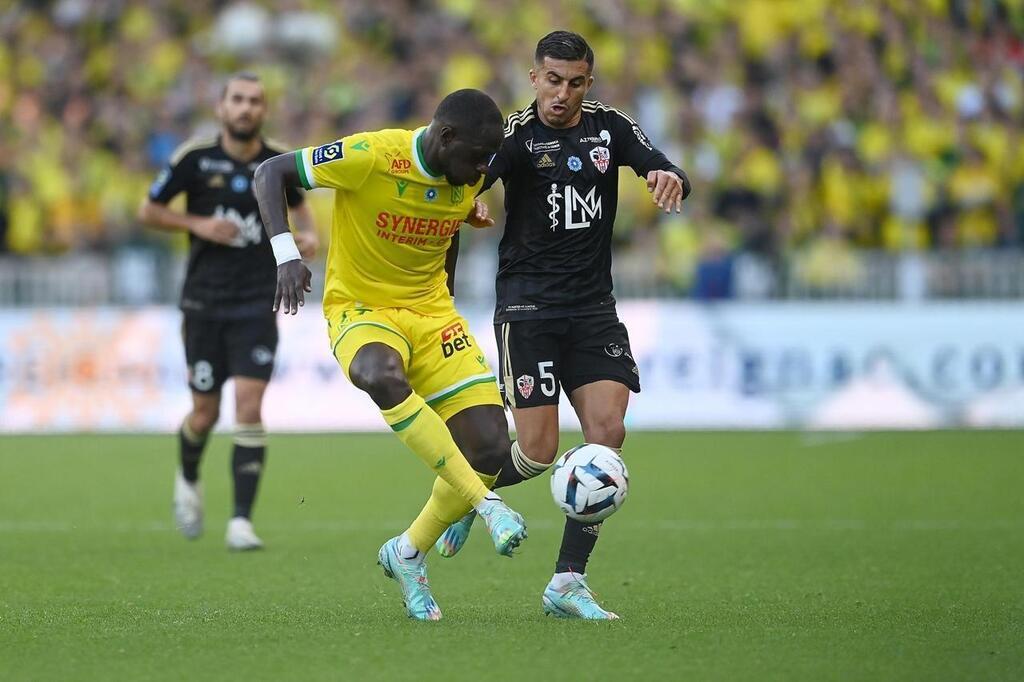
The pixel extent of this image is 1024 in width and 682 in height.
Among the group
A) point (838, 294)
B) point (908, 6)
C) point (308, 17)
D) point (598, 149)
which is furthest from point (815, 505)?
point (308, 17)

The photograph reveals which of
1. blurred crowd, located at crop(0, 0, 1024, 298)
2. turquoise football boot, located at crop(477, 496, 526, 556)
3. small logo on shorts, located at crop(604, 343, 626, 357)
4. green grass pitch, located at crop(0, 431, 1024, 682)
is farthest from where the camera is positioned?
blurred crowd, located at crop(0, 0, 1024, 298)

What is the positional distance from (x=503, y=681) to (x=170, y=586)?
2916 mm

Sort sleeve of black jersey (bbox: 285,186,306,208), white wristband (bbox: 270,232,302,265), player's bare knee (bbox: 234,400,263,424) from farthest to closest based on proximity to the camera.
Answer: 1. sleeve of black jersey (bbox: 285,186,306,208)
2. player's bare knee (bbox: 234,400,263,424)
3. white wristband (bbox: 270,232,302,265)

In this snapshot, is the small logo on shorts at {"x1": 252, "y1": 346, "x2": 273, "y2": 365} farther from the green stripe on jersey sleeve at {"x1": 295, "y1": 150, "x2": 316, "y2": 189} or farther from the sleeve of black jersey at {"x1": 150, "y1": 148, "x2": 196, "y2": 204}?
the green stripe on jersey sleeve at {"x1": 295, "y1": 150, "x2": 316, "y2": 189}

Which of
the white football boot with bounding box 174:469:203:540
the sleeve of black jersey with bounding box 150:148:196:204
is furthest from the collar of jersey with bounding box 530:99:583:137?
the white football boot with bounding box 174:469:203:540

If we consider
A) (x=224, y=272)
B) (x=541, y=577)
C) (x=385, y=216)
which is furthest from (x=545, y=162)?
(x=224, y=272)

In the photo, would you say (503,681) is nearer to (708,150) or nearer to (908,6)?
(708,150)

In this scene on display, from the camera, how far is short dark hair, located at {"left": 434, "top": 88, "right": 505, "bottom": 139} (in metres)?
6.45

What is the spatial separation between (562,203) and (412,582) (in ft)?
5.54

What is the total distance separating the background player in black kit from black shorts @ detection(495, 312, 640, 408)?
3.00m

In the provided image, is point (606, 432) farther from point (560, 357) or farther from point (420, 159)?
point (420, 159)

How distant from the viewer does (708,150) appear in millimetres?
19812

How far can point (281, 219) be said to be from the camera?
259 inches

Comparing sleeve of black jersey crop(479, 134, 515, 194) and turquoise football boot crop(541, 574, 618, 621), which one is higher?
sleeve of black jersey crop(479, 134, 515, 194)
